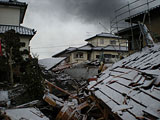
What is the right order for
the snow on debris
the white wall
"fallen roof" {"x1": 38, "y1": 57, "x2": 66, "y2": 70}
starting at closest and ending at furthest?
the snow on debris < the white wall < "fallen roof" {"x1": 38, "y1": 57, "x2": 66, "y2": 70}

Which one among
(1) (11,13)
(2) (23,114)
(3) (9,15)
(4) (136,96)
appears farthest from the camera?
(1) (11,13)

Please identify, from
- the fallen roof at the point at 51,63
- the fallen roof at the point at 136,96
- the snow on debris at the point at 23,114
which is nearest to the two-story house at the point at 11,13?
the fallen roof at the point at 51,63

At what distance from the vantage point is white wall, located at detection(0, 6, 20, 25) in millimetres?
15180

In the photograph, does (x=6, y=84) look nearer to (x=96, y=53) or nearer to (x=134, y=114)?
(x=134, y=114)

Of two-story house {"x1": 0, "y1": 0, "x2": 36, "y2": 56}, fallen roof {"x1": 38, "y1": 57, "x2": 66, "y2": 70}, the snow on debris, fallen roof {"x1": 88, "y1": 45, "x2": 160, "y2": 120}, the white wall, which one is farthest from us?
fallen roof {"x1": 38, "y1": 57, "x2": 66, "y2": 70}

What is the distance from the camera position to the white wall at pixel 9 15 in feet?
49.8

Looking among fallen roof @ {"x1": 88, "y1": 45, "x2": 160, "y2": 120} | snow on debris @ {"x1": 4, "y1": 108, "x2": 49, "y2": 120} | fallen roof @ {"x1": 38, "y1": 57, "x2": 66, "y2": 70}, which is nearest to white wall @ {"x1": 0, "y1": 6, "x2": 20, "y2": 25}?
fallen roof @ {"x1": 38, "y1": 57, "x2": 66, "y2": 70}

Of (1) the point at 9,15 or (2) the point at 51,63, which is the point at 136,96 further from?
(2) the point at 51,63

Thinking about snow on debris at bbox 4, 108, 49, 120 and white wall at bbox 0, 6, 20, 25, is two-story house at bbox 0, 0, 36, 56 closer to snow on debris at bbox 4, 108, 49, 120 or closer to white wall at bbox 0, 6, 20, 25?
white wall at bbox 0, 6, 20, 25

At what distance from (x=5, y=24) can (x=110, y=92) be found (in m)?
15.0

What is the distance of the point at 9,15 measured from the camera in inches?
603

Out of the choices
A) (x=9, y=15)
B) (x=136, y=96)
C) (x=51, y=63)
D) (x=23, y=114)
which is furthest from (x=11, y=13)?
(x=136, y=96)

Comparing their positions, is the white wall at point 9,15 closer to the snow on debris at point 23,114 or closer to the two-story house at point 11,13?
the two-story house at point 11,13

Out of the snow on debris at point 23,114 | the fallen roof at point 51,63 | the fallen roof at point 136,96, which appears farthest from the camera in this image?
the fallen roof at point 51,63
